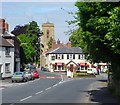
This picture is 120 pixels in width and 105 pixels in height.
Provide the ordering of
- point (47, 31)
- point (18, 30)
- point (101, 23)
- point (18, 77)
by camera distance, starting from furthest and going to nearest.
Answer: point (47, 31) < point (18, 30) < point (18, 77) < point (101, 23)

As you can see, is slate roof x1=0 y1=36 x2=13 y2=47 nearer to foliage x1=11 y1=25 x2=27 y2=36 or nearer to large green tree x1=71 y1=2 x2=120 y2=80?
foliage x1=11 y1=25 x2=27 y2=36

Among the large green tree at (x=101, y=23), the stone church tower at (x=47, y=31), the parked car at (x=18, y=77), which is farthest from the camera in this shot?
the stone church tower at (x=47, y=31)

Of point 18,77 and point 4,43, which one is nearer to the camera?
point 18,77

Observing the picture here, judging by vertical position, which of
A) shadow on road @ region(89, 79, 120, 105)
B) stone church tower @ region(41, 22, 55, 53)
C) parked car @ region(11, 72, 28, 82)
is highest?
stone church tower @ region(41, 22, 55, 53)

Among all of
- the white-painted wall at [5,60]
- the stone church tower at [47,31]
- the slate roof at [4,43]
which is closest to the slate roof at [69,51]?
the white-painted wall at [5,60]

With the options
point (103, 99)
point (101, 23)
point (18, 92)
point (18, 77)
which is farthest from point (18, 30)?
point (101, 23)

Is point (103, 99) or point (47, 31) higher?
point (47, 31)

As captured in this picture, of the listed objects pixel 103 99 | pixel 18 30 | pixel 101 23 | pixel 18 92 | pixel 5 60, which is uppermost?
pixel 18 30

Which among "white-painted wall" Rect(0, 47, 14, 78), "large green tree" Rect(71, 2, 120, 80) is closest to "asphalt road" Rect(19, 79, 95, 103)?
"large green tree" Rect(71, 2, 120, 80)

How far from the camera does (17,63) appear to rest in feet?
234

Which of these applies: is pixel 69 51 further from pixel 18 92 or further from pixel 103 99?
pixel 103 99

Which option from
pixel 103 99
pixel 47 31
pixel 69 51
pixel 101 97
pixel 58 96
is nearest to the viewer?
pixel 103 99

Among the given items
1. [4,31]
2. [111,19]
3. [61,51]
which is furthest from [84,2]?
[61,51]

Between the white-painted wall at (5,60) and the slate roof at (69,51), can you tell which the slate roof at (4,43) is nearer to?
the white-painted wall at (5,60)
